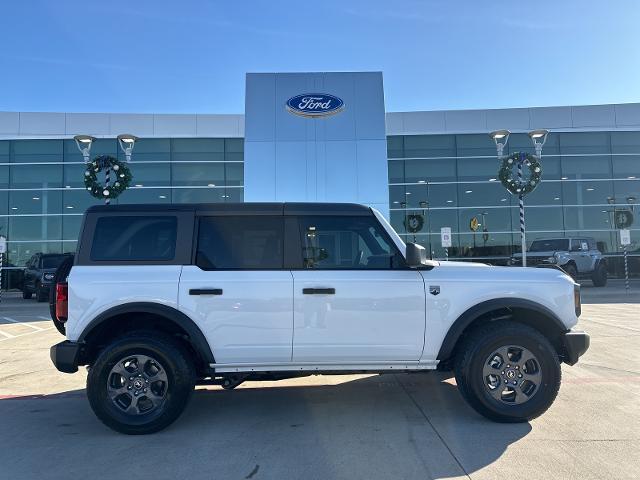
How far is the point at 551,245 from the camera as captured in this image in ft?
66.6

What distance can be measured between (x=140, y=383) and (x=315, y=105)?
1686 cm

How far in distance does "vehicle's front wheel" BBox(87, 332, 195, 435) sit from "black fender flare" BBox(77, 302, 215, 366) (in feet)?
0.71

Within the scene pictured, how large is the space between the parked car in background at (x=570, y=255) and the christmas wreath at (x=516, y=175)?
11.3 ft

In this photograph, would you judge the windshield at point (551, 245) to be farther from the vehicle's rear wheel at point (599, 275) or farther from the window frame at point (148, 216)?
the window frame at point (148, 216)

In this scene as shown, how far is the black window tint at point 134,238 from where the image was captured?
15.3 ft

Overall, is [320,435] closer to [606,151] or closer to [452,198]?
[452,198]

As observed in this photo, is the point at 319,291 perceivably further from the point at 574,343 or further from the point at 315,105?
the point at 315,105

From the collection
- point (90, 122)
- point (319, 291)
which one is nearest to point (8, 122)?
point (90, 122)

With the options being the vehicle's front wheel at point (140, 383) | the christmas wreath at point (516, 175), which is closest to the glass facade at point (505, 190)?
the christmas wreath at point (516, 175)

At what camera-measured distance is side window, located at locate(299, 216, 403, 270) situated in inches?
185

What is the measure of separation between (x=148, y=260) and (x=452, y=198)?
73.1 feet

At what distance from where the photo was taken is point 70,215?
80.8ft

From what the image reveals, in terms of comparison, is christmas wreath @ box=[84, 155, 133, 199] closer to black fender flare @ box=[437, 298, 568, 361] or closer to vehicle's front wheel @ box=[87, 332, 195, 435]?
vehicle's front wheel @ box=[87, 332, 195, 435]

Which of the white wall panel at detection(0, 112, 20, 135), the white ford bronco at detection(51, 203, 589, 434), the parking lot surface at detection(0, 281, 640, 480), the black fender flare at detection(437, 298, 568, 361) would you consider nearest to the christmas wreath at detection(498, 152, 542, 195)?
the parking lot surface at detection(0, 281, 640, 480)
